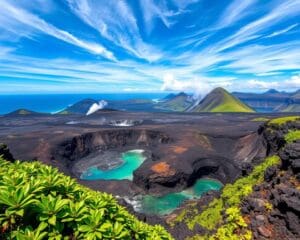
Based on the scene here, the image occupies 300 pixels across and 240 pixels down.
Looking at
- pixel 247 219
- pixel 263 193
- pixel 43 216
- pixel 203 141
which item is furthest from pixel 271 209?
pixel 203 141

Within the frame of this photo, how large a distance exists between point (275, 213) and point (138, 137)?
3802 inches

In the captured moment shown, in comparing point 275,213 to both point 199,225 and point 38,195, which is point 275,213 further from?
point 38,195

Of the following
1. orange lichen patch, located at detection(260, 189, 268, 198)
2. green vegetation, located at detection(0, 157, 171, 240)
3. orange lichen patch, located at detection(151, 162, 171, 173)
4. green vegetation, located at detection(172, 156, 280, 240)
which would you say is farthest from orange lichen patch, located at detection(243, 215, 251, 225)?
orange lichen patch, located at detection(151, 162, 171, 173)

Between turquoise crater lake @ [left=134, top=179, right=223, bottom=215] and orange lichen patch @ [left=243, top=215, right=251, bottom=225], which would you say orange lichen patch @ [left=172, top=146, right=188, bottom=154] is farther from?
orange lichen patch @ [left=243, top=215, right=251, bottom=225]

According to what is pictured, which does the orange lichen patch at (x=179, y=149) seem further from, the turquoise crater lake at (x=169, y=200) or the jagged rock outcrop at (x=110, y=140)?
the jagged rock outcrop at (x=110, y=140)

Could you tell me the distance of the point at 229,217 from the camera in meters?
24.0

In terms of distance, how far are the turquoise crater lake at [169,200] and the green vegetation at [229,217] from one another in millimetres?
16290

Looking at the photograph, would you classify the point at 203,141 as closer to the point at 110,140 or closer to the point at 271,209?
the point at 110,140

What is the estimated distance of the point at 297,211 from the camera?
63.4 feet

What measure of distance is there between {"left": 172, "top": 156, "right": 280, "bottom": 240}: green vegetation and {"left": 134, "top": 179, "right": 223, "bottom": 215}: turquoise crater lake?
1629cm

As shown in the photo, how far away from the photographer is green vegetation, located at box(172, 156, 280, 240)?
22.2m

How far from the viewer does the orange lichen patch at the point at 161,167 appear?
68.7 metres

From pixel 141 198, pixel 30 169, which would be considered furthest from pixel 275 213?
pixel 141 198

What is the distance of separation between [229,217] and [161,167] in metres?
46.9
